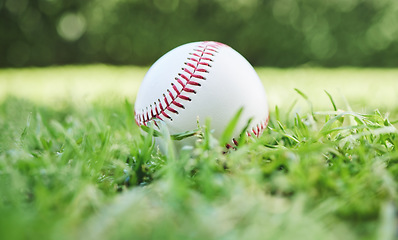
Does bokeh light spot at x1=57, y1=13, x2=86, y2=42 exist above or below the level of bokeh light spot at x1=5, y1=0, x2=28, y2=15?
below

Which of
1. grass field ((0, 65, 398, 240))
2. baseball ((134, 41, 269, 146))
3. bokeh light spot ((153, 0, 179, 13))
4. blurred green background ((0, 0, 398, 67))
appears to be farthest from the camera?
bokeh light spot ((153, 0, 179, 13))

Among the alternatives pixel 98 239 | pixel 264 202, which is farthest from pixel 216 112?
pixel 98 239

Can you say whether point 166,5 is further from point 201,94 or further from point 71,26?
point 201,94

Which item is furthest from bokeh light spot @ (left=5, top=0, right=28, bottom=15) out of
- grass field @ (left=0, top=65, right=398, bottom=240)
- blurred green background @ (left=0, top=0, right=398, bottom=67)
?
grass field @ (left=0, top=65, right=398, bottom=240)

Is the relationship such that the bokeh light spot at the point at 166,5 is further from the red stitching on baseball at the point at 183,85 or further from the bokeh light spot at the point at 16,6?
the red stitching on baseball at the point at 183,85

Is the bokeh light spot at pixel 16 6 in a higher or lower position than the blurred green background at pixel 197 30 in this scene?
higher

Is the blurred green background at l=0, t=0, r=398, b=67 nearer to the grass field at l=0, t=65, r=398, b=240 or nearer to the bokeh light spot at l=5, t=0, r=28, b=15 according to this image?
the bokeh light spot at l=5, t=0, r=28, b=15

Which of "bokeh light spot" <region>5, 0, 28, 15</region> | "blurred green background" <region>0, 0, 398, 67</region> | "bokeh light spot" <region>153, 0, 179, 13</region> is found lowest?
"blurred green background" <region>0, 0, 398, 67</region>

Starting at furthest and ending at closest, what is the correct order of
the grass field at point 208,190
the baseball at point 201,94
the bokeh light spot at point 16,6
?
the bokeh light spot at point 16,6
the baseball at point 201,94
the grass field at point 208,190

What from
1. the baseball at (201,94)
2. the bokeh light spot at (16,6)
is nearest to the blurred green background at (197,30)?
the bokeh light spot at (16,6)
